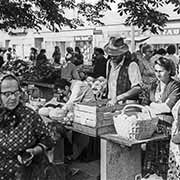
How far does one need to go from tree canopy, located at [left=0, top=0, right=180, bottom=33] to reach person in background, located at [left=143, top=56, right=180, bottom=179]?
2407mm

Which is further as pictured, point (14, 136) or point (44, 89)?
point (44, 89)

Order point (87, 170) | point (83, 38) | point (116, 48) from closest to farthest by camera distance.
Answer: point (116, 48), point (87, 170), point (83, 38)

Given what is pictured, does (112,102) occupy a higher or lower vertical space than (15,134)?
higher

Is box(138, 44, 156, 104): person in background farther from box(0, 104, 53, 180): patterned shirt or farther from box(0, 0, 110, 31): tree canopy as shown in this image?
box(0, 104, 53, 180): patterned shirt

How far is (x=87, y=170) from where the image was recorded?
4852 mm

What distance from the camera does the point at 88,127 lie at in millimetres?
3576

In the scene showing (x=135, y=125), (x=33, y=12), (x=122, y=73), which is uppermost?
(x=33, y=12)

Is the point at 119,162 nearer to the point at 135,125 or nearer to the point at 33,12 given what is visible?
the point at 135,125

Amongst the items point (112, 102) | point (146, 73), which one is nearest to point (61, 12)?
point (146, 73)

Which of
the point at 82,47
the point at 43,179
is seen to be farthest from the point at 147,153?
the point at 82,47

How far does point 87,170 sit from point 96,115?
156 centimetres

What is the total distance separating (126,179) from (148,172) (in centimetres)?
22

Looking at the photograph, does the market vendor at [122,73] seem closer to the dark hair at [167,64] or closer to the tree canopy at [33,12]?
the dark hair at [167,64]

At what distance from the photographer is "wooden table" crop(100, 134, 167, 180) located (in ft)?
11.4
